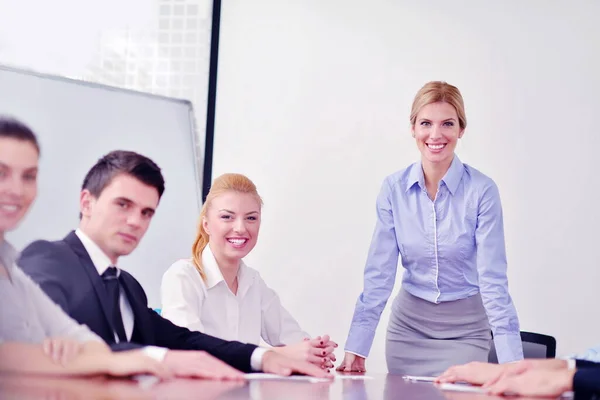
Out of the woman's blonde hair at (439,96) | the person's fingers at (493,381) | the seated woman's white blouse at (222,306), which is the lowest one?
the person's fingers at (493,381)

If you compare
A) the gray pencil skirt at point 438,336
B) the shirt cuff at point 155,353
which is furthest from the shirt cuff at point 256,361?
the gray pencil skirt at point 438,336

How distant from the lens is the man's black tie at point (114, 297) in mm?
1373

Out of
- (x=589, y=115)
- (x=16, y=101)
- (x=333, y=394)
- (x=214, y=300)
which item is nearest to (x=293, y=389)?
(x=333, y=394)

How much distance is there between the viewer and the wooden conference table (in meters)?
1.12

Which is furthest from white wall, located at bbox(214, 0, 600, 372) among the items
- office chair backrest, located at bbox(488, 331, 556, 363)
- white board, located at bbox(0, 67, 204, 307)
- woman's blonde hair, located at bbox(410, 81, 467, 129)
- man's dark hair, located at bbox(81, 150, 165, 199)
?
man's dark hair, located at bbox(81, 150, 165, 199)

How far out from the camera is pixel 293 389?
1.37 meters

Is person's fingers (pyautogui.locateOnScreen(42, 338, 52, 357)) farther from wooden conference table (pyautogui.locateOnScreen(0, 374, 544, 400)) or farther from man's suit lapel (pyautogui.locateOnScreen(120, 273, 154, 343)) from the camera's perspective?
man's suit lapel (pyautogui.locateOnScreen(120, 273, 154, 343))

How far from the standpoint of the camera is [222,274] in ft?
6.24

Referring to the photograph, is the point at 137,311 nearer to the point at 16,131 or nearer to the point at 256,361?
the point at 256,361

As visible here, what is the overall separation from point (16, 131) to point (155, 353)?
→ 18.1 inches

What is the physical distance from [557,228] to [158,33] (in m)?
1.59

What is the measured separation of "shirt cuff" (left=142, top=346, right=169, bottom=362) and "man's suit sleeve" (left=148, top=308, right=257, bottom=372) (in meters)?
0.20

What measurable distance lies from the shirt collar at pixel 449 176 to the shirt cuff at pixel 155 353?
1.08 m

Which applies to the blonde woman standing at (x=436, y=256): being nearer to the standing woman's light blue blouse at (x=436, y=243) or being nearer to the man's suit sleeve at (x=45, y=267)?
the standing woman's light blue blouse at (x=436, y=243)
